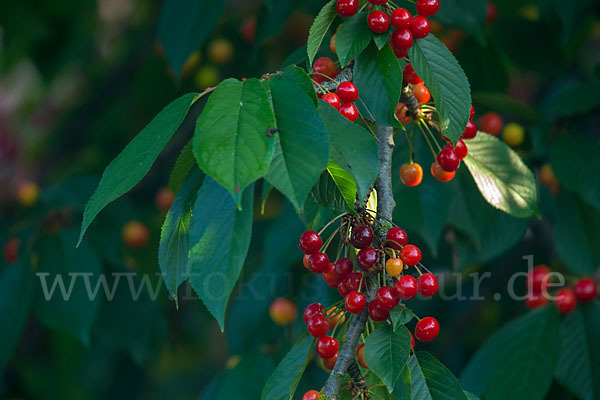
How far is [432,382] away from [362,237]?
0.71 feet

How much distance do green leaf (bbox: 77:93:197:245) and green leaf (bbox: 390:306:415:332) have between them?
0.35 meters

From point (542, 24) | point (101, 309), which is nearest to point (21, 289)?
point (101, 309)

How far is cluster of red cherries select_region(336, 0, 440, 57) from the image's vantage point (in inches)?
32.8

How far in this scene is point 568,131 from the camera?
63.0 inches

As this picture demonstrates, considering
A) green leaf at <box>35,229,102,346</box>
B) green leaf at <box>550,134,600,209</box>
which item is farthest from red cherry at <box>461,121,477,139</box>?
green leaf at <box>35,229,102,346</box>

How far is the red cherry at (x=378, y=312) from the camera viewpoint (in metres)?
0.78

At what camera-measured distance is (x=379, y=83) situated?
833 mm

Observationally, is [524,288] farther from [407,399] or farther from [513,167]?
[407,399]

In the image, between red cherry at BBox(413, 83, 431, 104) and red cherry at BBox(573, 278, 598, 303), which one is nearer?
red cherry at BBox(413, 83, 431, 104)

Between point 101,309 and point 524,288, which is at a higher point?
point 101,309

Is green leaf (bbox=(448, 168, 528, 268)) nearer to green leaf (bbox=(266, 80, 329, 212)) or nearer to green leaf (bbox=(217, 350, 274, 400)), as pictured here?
green leaf (bbox=(217, 350, 274, 400))

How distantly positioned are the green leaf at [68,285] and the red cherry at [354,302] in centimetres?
96

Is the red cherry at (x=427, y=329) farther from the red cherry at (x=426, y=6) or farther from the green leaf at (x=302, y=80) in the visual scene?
the red cherry at (x=426, y=6)

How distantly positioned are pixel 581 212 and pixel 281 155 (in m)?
1.18
